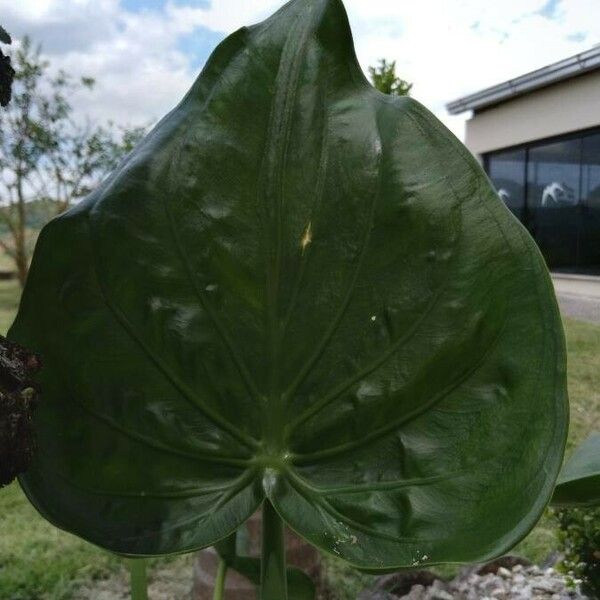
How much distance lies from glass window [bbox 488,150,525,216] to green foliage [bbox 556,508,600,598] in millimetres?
7685

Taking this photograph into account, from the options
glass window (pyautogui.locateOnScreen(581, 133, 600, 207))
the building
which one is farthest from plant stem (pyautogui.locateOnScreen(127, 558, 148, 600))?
glass window (pyautogui.locateOnScreen(581, 133, 600, 207))

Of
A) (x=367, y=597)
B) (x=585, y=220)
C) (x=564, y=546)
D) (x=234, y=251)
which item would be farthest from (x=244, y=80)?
(x=585, y=220)

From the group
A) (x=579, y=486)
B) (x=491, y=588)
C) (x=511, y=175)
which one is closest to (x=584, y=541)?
(x=491, y=588)

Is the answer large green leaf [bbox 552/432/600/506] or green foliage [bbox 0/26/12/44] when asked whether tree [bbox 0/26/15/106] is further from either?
large green leaf [bbox 552/432/600/506]

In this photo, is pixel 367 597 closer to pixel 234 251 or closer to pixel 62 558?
pixel 62 558

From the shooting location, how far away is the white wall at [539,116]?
7.78 m

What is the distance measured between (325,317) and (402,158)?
0.10m

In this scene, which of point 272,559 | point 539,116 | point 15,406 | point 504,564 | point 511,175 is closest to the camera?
point 15,406

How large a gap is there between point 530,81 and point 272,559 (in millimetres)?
7972

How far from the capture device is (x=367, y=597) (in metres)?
2.07

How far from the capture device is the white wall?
7.78 m

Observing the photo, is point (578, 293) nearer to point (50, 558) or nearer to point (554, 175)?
point (554, 175)

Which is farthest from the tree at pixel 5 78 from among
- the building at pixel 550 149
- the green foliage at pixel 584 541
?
the building at pixel 550 149

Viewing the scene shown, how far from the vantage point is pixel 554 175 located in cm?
884
